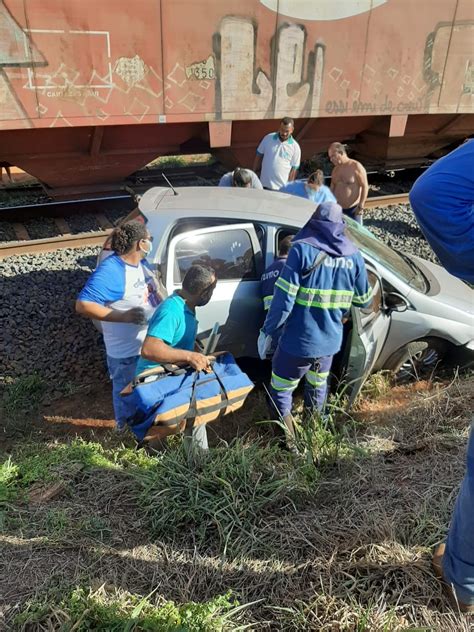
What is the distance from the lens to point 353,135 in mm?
10352

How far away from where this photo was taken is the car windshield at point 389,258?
15.3 feet

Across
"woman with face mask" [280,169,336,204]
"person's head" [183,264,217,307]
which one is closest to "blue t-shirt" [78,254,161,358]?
"person's head" [183,264,217,307]

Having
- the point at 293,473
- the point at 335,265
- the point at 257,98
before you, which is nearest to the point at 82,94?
the point at 257,98

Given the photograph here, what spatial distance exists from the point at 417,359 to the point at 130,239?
293 cm

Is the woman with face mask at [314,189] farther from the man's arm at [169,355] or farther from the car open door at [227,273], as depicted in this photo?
the man's arm at [169,355]

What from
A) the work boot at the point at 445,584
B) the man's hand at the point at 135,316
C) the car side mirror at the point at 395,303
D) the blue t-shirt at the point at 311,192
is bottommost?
the work boot at the point at 445,584

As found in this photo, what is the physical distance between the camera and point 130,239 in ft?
11.9

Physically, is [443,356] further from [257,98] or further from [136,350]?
[257,98]

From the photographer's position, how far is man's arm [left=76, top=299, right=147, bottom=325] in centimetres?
357

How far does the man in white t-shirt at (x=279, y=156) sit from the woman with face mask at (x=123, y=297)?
366cm

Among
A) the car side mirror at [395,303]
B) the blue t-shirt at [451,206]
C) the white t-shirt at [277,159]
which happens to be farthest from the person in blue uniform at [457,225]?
the white t-shirt at [277,159]

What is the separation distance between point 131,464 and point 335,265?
1.91m

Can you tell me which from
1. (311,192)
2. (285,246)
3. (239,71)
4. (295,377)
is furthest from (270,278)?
(239,71)

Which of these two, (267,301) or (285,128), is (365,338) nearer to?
(267,301)
